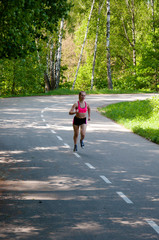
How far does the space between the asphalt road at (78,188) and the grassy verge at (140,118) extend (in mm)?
901

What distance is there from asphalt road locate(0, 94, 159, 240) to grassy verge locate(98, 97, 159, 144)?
901 millimetres

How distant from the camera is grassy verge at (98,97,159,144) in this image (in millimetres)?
16531

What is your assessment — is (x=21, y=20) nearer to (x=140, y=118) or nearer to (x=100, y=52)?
(x=140, y=118)

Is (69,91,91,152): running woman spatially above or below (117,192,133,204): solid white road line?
above

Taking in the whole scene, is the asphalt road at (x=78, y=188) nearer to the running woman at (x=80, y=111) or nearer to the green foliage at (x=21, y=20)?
the running woman at (x=80, y=111)

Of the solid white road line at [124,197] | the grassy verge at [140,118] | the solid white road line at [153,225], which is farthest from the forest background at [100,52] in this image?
the solid white road line at [153,225]

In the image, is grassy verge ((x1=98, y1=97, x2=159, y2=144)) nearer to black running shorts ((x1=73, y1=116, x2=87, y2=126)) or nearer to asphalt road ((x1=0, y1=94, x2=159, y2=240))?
asphalt road ((x1=0, y1=94, x2=159, y2=240))

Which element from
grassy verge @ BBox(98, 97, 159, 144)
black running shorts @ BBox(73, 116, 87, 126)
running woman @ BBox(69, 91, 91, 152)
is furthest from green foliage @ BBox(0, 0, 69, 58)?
grassy verge @ BBox(98, 97, 159, 144)

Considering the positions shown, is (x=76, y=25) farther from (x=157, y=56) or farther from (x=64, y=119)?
(x=64, y=119)

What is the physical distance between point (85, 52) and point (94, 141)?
52.4m

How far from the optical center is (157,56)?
1908 inches

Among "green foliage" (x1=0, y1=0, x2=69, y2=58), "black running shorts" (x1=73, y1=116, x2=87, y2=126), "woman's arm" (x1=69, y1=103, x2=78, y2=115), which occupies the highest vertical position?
"green foliage" (x1=0, y1=0, x2=69, y2=58)

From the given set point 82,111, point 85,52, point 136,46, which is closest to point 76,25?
point 85,52

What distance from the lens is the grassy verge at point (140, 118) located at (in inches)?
651
